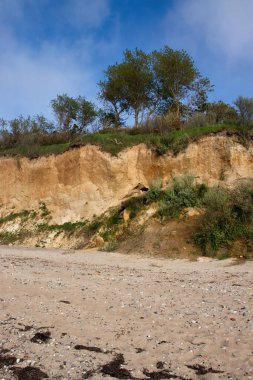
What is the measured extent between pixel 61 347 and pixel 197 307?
9.39 feet

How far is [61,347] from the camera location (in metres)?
5.14

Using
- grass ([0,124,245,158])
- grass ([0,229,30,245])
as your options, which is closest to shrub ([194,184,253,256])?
grass ([0,124,245,158])

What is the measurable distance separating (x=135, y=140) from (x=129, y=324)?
1833 centimetres

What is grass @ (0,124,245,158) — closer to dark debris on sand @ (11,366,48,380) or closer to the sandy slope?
the sandy slope

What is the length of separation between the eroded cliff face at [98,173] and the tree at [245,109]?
1666mm

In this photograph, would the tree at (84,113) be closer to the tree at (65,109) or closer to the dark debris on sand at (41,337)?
the tree at (65,109)

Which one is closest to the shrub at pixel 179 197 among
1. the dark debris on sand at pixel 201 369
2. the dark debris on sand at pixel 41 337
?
the dark debris on sand at pixel 41 337

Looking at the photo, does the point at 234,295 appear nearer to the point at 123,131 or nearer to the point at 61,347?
the point at 61,347

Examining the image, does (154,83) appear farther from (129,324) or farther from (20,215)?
(129,324)

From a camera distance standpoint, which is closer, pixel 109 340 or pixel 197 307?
pixel 109 340

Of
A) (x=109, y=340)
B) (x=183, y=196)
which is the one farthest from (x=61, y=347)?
(x=183, y=196)

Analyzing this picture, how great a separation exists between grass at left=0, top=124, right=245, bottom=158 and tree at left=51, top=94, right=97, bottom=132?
14.3ft

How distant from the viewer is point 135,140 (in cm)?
2377

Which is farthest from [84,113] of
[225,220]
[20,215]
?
[225,220]
